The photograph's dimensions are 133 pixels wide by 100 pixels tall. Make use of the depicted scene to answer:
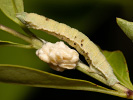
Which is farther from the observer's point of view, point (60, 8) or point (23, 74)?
point (60, 8)

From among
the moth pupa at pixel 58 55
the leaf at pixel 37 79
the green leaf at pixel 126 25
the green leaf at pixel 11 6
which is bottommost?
the leaf at pixel 37 79

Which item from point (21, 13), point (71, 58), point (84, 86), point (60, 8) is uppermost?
point (60, 8)

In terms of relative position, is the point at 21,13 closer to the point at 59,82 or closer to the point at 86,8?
the point at 59,82

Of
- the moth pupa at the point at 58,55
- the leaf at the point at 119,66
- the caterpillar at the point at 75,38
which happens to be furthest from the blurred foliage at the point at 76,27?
the moth pupa at the point at 58,55

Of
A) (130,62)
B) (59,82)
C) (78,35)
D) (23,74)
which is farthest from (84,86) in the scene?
(130,62)

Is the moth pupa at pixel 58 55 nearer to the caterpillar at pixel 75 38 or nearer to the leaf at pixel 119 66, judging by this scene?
the caterpillar at pixel 75 38

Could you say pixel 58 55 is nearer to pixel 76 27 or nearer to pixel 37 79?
pixel 37 79
